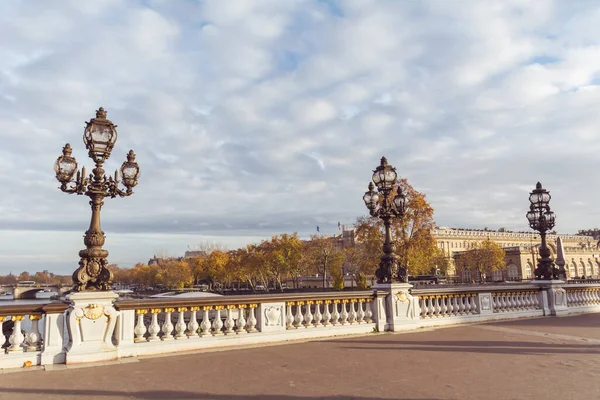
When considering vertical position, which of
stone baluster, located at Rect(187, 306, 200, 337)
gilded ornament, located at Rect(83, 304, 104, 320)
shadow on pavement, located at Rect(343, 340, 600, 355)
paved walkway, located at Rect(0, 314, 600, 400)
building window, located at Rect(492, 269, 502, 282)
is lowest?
building window, located at Rect(492, 269, 502, 282)

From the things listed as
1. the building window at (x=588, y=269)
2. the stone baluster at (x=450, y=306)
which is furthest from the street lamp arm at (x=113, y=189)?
the building window at (x=588, y=269)

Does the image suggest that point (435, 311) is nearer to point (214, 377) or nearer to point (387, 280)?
point (387, 280)

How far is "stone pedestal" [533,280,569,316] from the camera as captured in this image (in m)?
18.2

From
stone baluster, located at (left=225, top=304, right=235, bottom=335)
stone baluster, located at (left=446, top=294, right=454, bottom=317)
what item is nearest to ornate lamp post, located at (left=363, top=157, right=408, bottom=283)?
stone baluster, located at (left=446, top=294, right=454, bottom=317)

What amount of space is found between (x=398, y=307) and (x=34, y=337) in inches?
376

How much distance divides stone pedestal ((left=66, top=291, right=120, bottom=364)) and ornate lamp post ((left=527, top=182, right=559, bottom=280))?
16.6 meters

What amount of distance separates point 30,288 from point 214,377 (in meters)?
141

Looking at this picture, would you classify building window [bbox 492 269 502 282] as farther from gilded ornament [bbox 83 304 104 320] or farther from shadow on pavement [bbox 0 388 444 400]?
shadow on pavement [bbox 0 388 444 400]

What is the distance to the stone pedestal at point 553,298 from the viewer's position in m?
18.2

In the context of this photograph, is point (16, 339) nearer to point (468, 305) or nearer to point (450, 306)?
point (450, 306)

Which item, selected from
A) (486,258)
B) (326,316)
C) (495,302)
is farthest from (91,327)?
(486,258)

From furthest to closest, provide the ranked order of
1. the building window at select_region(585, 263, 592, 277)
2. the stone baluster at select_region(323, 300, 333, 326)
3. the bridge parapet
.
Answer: the building window at select_region(585, 263, 592, 277) → the stone baluster at select_region(323, 300, 333, 326) → the bridge parapet

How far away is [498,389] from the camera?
6887mm

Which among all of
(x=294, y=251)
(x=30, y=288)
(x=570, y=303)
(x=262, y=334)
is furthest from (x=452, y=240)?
(x=262, y=334)
